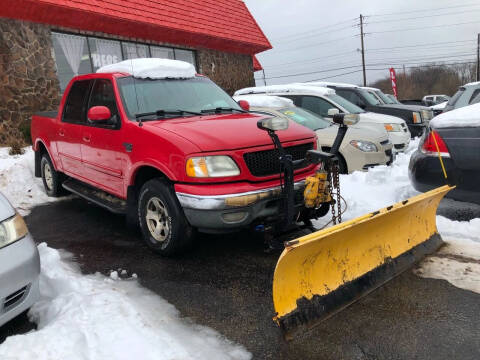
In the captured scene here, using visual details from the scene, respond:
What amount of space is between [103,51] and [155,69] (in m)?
8.05

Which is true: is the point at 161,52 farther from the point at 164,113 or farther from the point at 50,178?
the point at 164,113

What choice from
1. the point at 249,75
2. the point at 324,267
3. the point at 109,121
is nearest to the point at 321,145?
the point at 109,121

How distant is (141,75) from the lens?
4.95 m

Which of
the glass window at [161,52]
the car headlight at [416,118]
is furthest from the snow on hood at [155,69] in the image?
the car headlight at [416,118]

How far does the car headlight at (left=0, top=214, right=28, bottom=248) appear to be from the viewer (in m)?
2.82

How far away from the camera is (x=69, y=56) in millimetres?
11375

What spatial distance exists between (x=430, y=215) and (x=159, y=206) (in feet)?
8.87

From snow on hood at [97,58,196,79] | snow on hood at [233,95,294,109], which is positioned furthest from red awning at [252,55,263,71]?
snow on hood at [97,58,196,79]

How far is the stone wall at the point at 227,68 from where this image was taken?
1542 centimetres

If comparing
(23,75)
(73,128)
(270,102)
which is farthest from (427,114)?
(23,75)

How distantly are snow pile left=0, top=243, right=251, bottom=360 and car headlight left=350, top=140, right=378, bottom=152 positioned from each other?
518 cm

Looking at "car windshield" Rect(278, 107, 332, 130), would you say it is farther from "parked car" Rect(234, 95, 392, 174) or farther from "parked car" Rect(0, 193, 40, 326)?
"parked car" Rect(0, 193, 40, 326)

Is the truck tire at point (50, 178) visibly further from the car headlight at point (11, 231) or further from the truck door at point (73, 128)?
the car headlight at point (11, 231)

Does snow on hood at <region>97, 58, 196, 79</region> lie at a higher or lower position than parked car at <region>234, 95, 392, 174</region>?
higher
